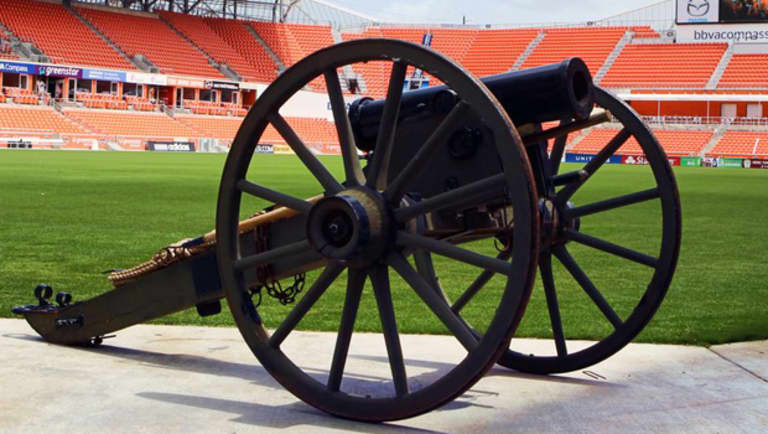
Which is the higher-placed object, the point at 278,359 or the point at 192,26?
the point at 192,26

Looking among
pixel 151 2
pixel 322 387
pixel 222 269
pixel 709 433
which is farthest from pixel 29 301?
pixel 151 2

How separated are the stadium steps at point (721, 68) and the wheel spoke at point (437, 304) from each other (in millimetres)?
67647

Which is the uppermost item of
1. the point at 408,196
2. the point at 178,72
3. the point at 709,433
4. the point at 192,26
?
the point at 192,26

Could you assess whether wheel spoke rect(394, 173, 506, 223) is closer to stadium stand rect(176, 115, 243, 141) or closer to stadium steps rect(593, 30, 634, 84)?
stadium stand rect(176, 115, 243, 141)

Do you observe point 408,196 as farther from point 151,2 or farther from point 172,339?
point 151,2

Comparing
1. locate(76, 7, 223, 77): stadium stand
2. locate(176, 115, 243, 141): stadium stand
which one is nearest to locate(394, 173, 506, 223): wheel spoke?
locate(176, 115, 243, 141): stadium stand

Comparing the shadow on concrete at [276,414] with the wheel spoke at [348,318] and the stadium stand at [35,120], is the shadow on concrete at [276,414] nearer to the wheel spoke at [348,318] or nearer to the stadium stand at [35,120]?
the wheel spoke at [348,318]

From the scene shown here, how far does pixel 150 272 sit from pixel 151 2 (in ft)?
233

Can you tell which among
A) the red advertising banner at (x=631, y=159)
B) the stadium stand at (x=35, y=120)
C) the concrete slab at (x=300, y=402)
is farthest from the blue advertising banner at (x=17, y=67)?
the concrete slab at (x=300, y=402)

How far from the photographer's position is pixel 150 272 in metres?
4.84

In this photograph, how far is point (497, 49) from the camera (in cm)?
7856

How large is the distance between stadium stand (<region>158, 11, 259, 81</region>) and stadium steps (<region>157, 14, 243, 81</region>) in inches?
6.6

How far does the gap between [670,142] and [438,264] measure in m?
54.2

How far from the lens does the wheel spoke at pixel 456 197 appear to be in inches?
138
